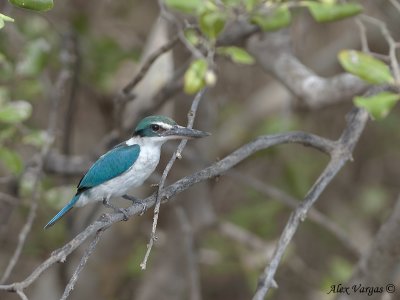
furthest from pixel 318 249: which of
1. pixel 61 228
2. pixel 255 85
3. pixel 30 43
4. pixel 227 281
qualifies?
pixel 30 43

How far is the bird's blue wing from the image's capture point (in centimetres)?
330

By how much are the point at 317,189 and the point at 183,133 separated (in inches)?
23.4

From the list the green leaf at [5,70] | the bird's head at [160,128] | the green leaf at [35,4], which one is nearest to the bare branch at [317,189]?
the bird's head at [160,128]

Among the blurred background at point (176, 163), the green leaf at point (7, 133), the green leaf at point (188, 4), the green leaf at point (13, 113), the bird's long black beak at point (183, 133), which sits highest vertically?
the green leaf at point (188, 4)

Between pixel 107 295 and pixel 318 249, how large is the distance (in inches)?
96.5

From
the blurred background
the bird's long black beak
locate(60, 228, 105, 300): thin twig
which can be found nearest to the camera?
locate(60, 228, 105, 300): thin twig

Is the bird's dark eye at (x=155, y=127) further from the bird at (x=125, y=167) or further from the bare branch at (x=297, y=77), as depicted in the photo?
the bare branch at (x=297, y=77)

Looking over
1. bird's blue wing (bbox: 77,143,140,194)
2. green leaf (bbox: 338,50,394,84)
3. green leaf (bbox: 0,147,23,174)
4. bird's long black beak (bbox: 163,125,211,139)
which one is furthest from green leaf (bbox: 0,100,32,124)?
green leaf (bbox: 338,50,394,84)

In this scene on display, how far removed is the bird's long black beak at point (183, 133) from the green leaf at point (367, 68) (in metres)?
0.68

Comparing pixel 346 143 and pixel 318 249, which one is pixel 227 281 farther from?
pixel 346 143

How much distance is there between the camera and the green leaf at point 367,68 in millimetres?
2359

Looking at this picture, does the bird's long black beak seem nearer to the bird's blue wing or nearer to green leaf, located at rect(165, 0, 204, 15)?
the bird's blue wing

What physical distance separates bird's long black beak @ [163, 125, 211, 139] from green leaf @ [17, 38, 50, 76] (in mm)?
1397

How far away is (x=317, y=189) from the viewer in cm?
286
